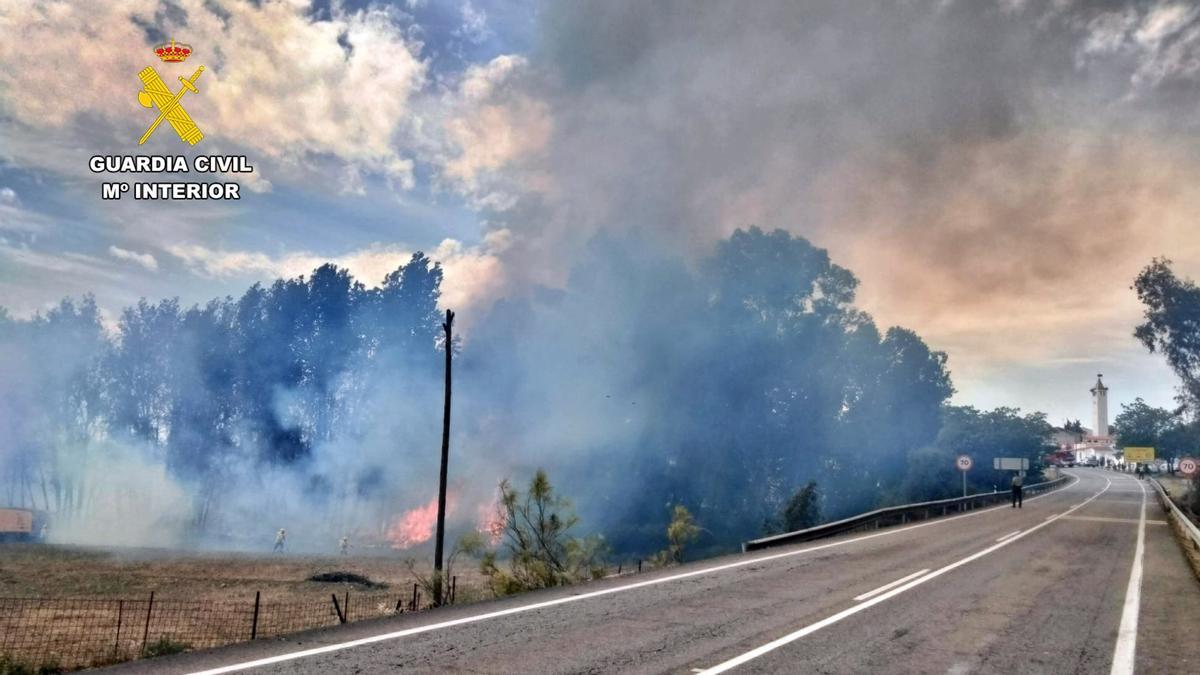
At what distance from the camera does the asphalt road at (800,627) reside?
7035mm

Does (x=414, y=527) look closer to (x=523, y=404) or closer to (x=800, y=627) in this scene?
(x=523, y=404)

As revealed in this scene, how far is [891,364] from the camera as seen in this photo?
6031cm

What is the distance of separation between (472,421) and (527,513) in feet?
163

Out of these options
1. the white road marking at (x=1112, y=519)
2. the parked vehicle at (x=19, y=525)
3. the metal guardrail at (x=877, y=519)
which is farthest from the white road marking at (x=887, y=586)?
the parked vehicle at (x=19, y=525)

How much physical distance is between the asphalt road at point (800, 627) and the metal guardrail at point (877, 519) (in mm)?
4130

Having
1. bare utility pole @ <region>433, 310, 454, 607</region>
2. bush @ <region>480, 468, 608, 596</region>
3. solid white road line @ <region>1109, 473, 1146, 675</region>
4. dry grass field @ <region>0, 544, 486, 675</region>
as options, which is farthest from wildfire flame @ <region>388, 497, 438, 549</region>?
solid white road line @ <region>1109, 473, 1146, 675</region>

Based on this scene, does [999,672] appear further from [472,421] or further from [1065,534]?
[472,421]

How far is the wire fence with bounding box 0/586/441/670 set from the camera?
16438 millimetres

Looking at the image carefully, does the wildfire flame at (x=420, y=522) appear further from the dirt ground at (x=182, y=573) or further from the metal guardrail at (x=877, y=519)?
the metal guardrail at (x=877, y=519)

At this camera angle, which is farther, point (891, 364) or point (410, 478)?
point (410, 478)

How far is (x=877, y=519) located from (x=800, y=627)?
19.2 metres

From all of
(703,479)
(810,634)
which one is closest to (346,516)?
(703,479)

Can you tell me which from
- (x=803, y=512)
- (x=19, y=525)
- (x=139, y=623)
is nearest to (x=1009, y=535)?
(x=803, y=512)

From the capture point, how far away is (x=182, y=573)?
3625cm
